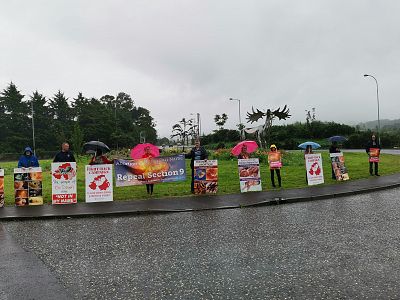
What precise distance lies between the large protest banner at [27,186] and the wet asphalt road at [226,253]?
2.35m

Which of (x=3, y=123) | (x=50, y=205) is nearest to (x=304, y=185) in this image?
(x=50, y=205)

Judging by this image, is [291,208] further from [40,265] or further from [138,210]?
[40,265]

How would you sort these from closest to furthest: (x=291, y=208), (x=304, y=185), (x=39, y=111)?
1. (x=291, y=208)
2. (x=304, y=185)
3. (x=39, y=111)

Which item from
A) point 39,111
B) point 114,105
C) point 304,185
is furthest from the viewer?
point 114,105

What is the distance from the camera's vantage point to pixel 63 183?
12.2 metres

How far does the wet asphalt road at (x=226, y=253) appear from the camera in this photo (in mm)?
4664

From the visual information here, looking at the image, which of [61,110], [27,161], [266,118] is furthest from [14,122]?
[27,161]

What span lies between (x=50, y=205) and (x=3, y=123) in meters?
81.9

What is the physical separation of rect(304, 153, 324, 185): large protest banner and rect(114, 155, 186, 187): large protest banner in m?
5.04

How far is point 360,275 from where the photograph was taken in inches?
196

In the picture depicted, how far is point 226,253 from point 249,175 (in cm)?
755

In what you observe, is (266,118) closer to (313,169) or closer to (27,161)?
(313,169)

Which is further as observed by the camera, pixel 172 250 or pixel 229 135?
pixel 229 135

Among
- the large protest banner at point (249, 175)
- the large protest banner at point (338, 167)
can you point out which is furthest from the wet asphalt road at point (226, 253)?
the large protest banner at point (338, 167)
